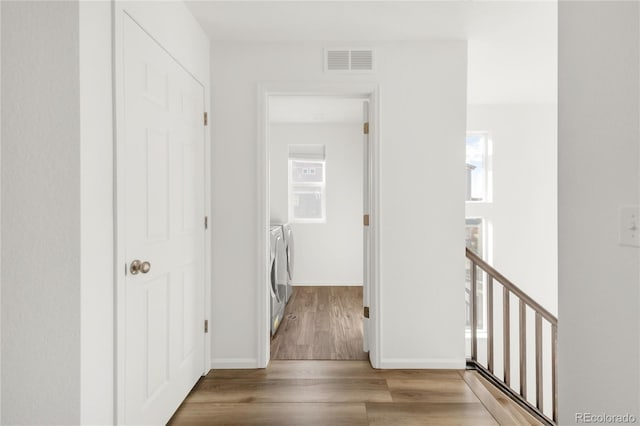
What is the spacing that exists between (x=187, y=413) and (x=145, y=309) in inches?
29.0

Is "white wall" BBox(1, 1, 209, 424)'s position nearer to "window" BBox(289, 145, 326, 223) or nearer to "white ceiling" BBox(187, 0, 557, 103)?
"white ceiling" BBox(187, 0, 557, 103)

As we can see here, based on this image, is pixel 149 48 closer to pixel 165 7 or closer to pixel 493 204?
pixel 165 7

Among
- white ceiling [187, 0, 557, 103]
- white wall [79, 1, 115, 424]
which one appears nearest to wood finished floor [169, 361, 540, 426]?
white wall [79, 1, 115, 424]

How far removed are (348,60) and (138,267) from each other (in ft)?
6.20

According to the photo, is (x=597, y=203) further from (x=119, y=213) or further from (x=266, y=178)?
(x=266, y=178)

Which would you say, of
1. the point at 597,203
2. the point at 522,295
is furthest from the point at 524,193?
the point at 597,203

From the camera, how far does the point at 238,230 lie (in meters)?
2.54

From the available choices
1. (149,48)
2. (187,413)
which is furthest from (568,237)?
(187,413)

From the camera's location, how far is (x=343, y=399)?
2.16 meters

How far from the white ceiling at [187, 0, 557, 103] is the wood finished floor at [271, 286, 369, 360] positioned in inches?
90.7

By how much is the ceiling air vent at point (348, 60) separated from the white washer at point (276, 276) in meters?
1.43
